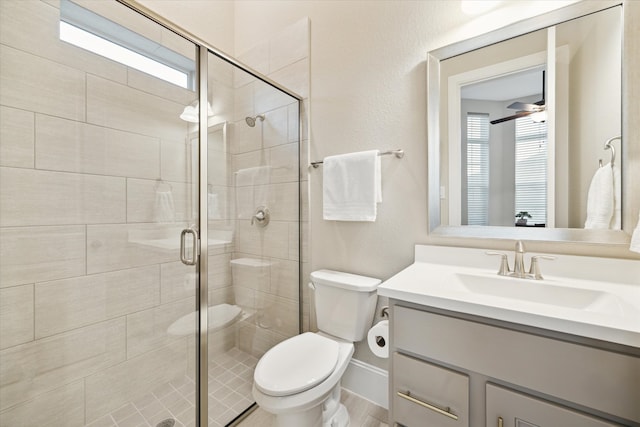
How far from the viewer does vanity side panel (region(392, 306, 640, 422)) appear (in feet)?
1.98

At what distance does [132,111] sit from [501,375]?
5.77ft

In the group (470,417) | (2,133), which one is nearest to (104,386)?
(2,133)

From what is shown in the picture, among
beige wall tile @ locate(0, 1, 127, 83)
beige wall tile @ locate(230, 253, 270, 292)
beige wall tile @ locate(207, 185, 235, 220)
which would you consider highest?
beige wall tile @ locate(0, 1, 127, 83)

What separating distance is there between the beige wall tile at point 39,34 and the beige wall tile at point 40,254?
725 millimetres

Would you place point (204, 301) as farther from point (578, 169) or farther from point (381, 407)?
point (578, 169)

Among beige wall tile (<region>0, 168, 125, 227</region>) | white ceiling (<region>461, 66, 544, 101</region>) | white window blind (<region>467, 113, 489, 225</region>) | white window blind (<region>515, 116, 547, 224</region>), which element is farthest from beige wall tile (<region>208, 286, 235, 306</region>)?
white ceiling (<region>461, 66, 544, 101</region>)

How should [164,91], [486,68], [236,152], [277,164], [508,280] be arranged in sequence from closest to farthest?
[508,280], [486,68], [164,91], [236,152], [277,164]

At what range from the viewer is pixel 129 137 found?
1.23m

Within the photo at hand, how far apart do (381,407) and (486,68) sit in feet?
5.96

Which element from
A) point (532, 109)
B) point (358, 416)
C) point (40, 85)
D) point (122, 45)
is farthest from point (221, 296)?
point (532, 109)

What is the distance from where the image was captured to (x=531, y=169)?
1120 millimetres

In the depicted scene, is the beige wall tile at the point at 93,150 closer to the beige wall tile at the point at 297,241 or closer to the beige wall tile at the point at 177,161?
the beige wall tile at the point at 177,161

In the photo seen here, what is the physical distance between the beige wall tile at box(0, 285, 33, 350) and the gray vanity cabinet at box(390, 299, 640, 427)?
57.5 inches

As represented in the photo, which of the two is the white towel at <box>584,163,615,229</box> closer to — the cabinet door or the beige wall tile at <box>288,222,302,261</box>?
the cabinet door
